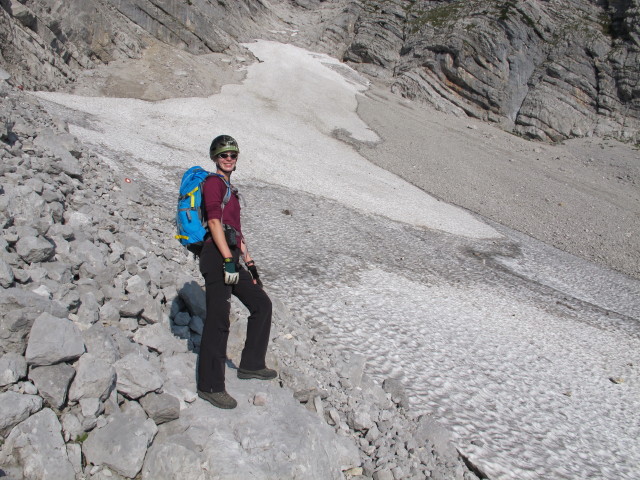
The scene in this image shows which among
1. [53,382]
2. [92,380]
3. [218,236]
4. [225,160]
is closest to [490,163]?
[225,160]

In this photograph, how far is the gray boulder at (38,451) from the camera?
3.44 m

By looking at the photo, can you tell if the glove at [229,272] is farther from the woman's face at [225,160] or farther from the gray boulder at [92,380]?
the gray boulder at [92,380]

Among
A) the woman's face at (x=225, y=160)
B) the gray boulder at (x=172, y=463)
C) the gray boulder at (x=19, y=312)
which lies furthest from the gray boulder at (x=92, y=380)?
the woman's face at (x=225, y=160)

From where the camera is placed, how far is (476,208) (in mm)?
21109

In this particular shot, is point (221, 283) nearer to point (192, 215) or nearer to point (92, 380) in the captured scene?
point (192, 215)

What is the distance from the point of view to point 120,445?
382cm

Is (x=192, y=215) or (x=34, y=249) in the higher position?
(x=192, y=215)

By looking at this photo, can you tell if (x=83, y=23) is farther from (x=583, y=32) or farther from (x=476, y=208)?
(x=583, y=32)

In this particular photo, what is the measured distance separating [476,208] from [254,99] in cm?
1929

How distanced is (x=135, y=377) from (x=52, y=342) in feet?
2.61

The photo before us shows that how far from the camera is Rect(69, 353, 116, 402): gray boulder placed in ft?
13.1

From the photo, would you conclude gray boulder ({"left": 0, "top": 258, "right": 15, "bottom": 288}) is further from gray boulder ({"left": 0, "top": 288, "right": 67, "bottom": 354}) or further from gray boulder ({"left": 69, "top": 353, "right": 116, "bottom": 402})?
gray boulder ({"left": 69, "top": 353, "right": 116, "bottom": 402})

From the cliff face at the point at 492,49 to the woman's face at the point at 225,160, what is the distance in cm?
3405

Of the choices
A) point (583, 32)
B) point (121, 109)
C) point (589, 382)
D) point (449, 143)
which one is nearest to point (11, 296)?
point (589, 382)
